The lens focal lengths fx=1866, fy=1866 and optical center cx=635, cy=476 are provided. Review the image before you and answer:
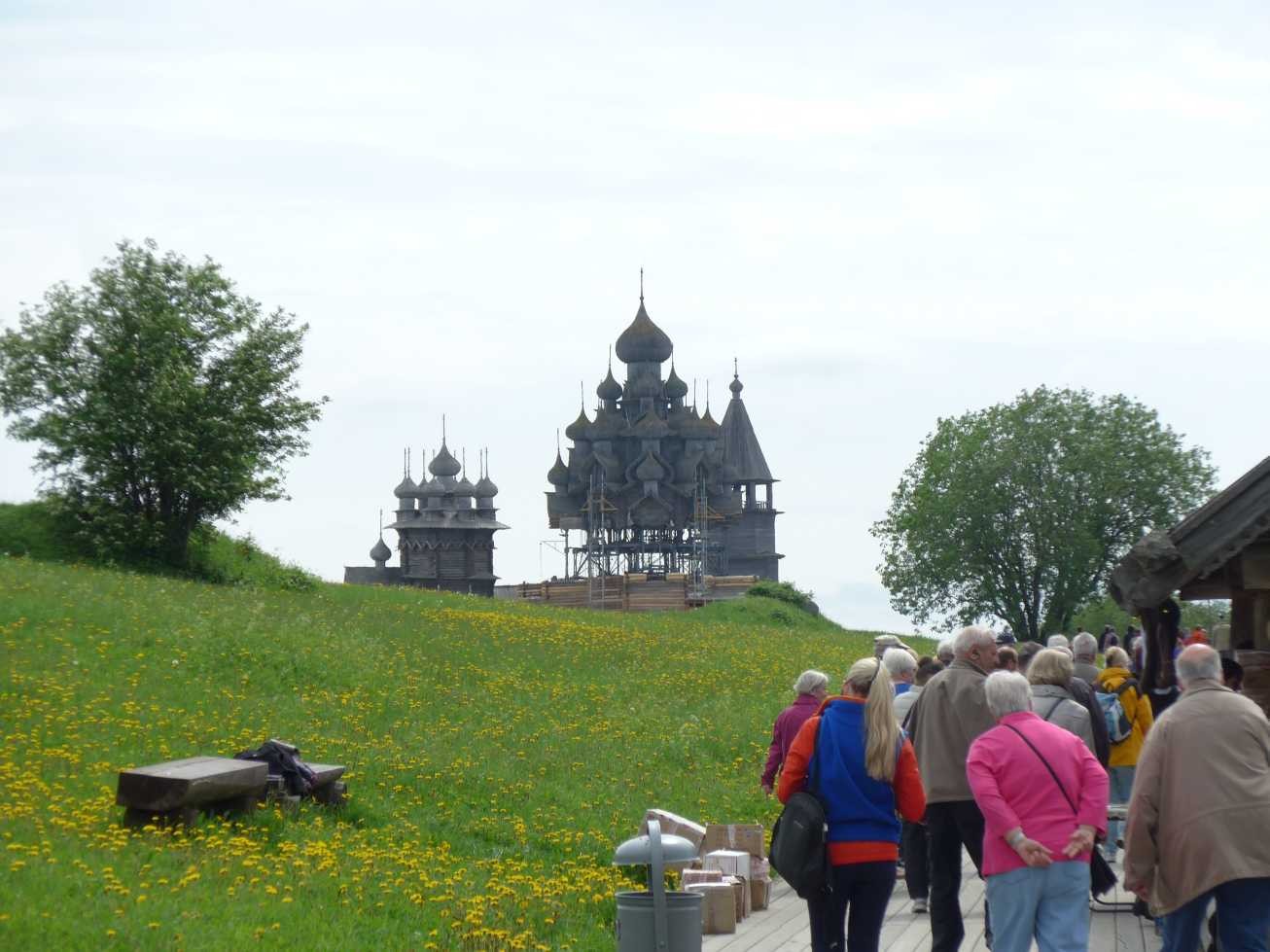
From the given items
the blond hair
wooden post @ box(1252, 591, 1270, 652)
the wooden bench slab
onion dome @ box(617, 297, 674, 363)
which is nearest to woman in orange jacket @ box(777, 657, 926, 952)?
the blond hair

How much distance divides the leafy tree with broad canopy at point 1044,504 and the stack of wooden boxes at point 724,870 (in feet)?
186

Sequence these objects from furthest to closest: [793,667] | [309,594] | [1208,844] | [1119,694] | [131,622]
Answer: [309,594]
[793,667]
[131,622]
[1119,694]
[1208,844]

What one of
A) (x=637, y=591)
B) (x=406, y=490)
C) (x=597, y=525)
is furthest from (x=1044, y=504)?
(x=406, y=490)

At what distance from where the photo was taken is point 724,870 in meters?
15.3

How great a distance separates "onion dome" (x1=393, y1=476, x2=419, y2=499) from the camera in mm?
116125

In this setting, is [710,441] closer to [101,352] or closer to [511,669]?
[101,352]

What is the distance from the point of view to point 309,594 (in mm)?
46688

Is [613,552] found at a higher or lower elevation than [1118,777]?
higher

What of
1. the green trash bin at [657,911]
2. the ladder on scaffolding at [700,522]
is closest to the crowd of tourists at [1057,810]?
the green trash bin at [657,911]

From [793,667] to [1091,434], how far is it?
35.3 m

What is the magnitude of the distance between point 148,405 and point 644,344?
58.4 meters

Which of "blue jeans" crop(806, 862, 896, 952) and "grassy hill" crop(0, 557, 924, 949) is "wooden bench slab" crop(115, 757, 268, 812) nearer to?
"grassy hill" crop(0, 557, 924, 949)

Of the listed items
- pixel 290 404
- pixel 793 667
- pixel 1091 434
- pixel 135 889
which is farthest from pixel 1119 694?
pixel 1091 434

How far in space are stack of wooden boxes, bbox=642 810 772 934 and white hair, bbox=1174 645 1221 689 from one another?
4.93m
